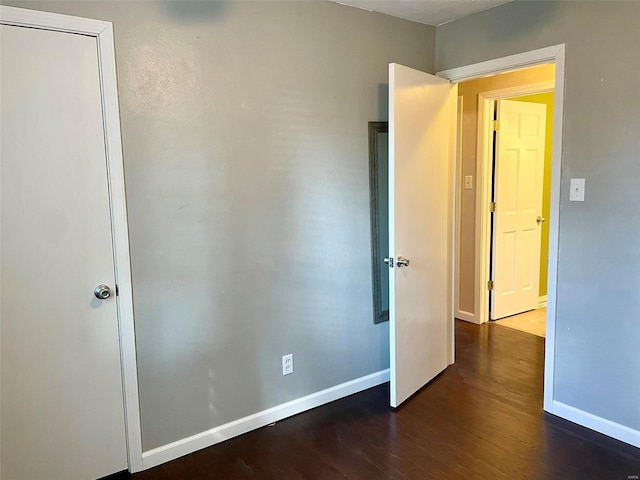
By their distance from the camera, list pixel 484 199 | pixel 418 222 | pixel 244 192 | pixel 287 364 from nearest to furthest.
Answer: pixel 244 192, pixel 287 364, pixel 418 222, pixel 484 199

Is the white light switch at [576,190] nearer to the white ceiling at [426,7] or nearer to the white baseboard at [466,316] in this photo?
the white ceiling at [426,7]

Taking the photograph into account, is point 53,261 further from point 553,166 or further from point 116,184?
point 553,166

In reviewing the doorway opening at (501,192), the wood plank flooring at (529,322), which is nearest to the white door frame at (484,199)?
the doorway opening at (501,192)

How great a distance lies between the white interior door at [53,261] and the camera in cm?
180

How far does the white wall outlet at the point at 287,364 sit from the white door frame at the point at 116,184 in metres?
0.78

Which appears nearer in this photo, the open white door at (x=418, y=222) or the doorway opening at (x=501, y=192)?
the open white door at (x=418, y=222)

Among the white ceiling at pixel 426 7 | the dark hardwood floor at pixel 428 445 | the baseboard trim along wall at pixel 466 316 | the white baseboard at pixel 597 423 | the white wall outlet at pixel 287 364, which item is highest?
the white ceiling at pixel 426 7

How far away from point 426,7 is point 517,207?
2333 mm

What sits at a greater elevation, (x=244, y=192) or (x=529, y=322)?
(x=244, y=192)

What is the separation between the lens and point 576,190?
2447mm

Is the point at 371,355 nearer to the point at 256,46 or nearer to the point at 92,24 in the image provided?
the point at 256,46

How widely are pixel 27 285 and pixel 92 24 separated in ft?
3.52

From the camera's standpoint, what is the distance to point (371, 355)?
3023mm

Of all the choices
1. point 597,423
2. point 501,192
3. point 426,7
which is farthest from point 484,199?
point 597,423
